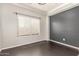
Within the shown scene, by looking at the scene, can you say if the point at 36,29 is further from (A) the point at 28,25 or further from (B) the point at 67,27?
(B) the point at 67,27

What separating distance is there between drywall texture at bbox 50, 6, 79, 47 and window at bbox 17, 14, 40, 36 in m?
1.21

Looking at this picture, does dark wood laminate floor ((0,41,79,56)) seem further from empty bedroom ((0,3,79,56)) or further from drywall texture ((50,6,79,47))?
drywall texture ((50,6,79,47))

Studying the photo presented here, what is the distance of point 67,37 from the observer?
3379mm

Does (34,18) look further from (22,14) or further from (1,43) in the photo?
(1,43)

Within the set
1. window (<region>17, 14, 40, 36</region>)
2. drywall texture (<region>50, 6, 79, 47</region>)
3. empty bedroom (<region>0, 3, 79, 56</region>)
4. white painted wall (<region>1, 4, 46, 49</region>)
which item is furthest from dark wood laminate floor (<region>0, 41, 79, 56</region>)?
window (<region>17, 14, 40, 36</region>)

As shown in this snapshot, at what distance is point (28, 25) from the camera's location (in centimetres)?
384

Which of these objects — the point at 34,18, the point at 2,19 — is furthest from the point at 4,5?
the point at 34,18

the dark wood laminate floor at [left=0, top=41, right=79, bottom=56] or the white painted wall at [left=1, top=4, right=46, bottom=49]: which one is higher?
the white painted wall at [left=1, top=4, right=46, bottom=49]

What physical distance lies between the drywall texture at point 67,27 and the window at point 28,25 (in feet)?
3.98

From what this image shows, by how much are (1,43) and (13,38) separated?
561 millimetres

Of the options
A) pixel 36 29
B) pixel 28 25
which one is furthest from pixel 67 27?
pixel 28 25

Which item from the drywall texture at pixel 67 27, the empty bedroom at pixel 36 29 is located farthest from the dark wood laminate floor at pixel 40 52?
the drywall texture at pixel 67 27

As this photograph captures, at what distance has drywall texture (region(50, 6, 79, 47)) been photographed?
2.92 metres

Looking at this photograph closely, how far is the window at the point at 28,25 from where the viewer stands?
3.47m
